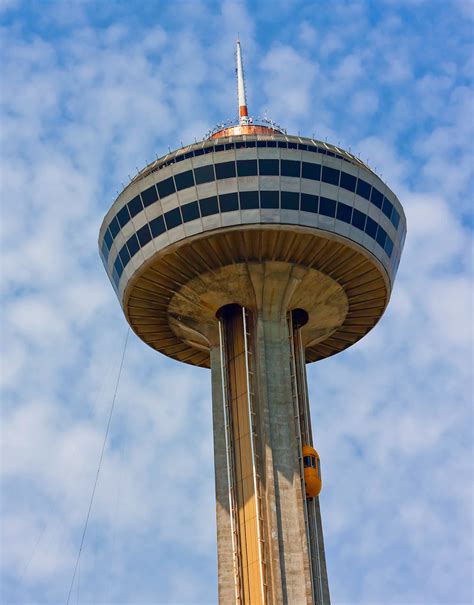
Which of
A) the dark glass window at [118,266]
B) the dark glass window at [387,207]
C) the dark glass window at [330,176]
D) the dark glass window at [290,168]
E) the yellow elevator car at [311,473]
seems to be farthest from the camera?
the dark glass window at [387,207]

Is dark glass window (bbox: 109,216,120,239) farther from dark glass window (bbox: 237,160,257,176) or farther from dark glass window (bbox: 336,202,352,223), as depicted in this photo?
dark glass window (bbox: 336,202,352,223)

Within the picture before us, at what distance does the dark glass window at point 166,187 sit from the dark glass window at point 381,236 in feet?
42.2

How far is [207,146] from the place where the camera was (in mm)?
62812

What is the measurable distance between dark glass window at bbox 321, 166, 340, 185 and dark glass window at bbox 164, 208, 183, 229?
8974mm

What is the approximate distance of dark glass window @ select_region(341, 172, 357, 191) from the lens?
62.4m

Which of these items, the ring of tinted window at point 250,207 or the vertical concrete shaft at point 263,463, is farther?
the ring of tinted window at point 250,207

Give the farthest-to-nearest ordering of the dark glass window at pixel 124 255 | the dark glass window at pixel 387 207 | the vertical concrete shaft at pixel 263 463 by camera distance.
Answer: the dark glass window at pixel 387 207 → the dark glass window at pixel 124 255 → the vertical concrete shaft at pixel 263 463

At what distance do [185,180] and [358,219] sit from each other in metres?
10.7

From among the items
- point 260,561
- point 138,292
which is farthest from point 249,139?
point 260,561

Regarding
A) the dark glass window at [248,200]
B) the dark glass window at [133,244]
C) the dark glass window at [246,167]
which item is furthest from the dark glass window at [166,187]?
the dark glass window at [248,200]

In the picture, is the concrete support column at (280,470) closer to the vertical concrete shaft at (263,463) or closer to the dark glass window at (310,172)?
the vertical concrete shaft at (263,463)

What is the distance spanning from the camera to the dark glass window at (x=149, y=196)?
6262 centimetres

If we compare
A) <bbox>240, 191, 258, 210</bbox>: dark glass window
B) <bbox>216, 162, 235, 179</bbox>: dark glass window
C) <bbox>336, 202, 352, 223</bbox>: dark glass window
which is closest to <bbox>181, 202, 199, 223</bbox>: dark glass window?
<bbox>216, 162, 235, 179</bbox>: dark glass window

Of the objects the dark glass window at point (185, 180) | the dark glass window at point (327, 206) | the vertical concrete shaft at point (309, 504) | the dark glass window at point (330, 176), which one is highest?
the dark glass window at point (330, 176)
